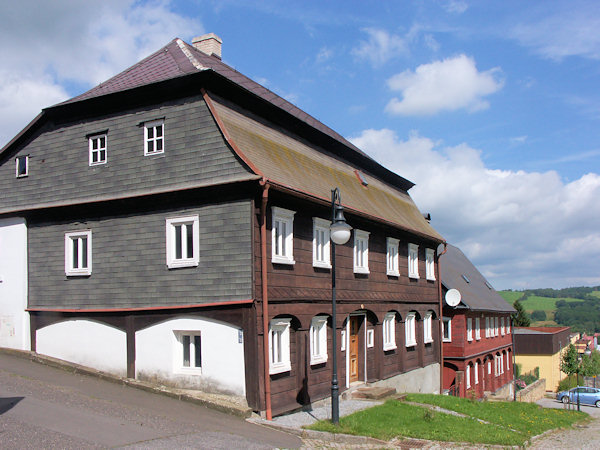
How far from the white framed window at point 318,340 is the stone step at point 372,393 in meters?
2.03

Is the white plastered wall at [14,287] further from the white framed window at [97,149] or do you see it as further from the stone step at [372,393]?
the stone step at [372,393]

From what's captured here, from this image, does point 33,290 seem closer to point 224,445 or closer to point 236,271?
point 236,271

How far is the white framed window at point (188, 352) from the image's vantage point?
53.8 ft

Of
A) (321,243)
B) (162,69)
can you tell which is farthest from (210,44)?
(321,243)

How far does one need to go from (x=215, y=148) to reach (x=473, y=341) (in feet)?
86.0

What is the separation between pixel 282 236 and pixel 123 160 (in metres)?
5.13

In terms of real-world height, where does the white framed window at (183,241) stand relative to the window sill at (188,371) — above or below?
above

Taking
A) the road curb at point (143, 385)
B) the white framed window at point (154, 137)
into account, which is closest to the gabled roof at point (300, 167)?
the white framed window at point (154, 137)

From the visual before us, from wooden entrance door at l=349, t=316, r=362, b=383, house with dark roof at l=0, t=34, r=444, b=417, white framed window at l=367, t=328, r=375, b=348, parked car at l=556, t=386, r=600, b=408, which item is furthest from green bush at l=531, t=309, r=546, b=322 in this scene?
house with dark roof at l=0, t=34, r=444, b=417

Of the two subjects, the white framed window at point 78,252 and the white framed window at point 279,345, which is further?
the white framed window at point 78,252

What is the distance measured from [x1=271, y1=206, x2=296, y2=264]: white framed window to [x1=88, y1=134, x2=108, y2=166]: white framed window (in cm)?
562

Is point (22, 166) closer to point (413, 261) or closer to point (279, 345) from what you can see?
point (279, 345)

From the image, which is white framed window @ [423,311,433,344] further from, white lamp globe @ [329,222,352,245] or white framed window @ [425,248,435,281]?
white lamp globe @ [329,222,352,245]

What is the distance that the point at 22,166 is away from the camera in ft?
66.5
